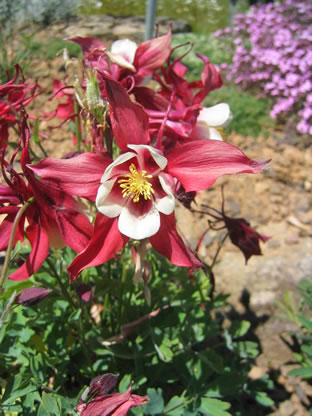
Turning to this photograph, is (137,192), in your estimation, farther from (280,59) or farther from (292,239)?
(280,59)

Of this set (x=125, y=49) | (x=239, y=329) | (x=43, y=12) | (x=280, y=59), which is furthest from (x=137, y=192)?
(x=43, y=12)

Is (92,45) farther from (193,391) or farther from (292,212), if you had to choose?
(292,212)

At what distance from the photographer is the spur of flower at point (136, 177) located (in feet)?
3.00

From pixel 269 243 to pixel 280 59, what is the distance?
6.75ft

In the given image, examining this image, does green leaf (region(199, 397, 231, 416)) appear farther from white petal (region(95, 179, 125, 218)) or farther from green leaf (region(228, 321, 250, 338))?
white petal (region(95, 179, 125, 218))

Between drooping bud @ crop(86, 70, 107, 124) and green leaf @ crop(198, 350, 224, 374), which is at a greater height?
drooping bud @ crop(86, 70, 107, 124)

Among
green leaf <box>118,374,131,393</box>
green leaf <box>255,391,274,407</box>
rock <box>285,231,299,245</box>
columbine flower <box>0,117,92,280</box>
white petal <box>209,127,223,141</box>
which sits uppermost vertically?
white petal <box>209,127,223,141</box>

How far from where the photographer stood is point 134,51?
1.15 meters

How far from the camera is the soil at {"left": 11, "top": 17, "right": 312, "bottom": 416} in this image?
2.05 metres

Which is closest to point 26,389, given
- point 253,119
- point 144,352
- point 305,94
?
point 144,352

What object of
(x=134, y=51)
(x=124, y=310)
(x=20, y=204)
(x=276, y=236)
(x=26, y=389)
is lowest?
(x=276, y=236)

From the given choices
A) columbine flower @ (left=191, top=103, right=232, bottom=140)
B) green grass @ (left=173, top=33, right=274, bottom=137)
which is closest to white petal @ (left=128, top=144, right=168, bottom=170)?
columbine flower @ (left=191, top=103, right=232, bottom=140)

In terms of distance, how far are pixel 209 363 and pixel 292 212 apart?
70.3 inches

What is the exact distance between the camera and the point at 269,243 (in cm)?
279
